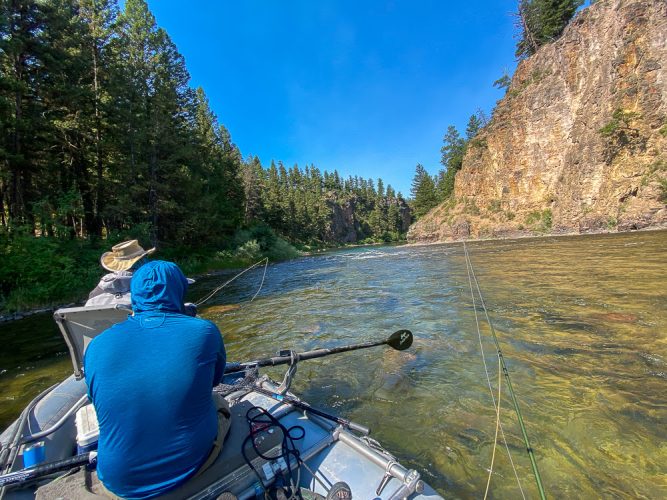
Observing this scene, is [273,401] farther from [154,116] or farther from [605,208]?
[605,208]

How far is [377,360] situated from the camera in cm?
582

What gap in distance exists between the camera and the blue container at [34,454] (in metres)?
2.37

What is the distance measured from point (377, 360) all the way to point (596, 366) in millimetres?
3273

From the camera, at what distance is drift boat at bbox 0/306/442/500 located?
6.58 ft

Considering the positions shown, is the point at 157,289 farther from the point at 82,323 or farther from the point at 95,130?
the point at 95,130

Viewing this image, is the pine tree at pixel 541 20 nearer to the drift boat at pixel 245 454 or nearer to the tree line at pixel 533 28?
the tree line at pixel 533 28

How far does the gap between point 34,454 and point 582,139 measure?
1665 inches

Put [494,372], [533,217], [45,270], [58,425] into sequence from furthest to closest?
1. [533,217]
2. [45,270]
3. [494,372]
4. [58,425]

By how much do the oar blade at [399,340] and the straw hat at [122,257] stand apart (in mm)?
3809

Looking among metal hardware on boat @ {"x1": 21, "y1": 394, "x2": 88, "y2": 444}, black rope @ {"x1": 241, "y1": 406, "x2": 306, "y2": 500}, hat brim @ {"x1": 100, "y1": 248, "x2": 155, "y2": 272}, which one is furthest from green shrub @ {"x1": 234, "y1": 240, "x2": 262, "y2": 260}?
black rope @ {"x1": 241, "y1": 406, "x2": 306, "y2": 500}

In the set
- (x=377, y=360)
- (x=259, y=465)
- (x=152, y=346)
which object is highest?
(x=152, y=346)

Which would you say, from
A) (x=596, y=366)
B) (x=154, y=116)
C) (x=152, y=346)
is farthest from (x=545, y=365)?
(x=154, y=116)

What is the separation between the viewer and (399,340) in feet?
15.3

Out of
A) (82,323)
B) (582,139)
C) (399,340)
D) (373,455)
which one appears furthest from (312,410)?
(582,139)
